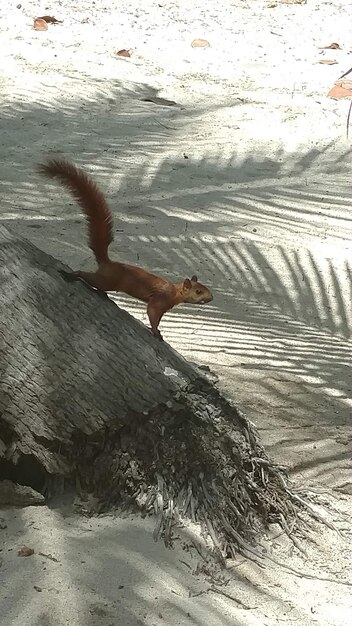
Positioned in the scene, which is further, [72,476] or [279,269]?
[279,269]

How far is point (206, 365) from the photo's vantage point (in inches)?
185

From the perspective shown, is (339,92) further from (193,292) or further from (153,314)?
(153,314)

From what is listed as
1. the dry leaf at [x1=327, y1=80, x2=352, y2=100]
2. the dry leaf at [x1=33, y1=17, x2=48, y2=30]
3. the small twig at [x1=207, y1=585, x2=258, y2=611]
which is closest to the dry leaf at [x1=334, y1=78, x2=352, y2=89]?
the dry leaf at [x1=327, y1=80, x2=352, y2=100]

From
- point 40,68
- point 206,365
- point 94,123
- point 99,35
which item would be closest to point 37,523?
point 206,365

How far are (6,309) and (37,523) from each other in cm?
63

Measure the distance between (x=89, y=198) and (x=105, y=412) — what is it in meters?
0.81

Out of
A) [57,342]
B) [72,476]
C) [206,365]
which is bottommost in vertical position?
[206,365]

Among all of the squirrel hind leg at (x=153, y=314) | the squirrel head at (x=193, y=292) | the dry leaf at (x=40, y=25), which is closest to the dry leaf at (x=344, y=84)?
the dry leaf at (x=40, y=25)

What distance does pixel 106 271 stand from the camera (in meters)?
3.55

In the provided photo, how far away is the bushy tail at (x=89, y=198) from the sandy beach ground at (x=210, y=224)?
959mm

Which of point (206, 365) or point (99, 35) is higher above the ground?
point (99, 35)

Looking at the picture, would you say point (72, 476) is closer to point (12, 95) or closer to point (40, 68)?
point (12, 95)

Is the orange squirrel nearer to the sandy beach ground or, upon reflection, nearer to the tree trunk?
the tree trunk

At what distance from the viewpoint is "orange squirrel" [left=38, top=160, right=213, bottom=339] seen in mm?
3314
